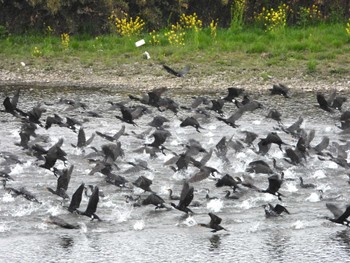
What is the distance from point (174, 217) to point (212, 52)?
39.8ft

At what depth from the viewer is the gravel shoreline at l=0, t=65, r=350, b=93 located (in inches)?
949

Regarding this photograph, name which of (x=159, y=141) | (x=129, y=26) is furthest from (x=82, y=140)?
(x=129, y=26)

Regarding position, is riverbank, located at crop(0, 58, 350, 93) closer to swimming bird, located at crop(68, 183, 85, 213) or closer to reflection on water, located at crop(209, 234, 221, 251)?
swimming bird, located at crop(68, 183, 85, 213)

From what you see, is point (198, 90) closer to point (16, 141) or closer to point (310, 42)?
point (310, 42)

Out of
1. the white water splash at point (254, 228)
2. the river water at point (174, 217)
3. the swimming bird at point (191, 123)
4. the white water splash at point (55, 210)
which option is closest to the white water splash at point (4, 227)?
the river water at point (174, 217)

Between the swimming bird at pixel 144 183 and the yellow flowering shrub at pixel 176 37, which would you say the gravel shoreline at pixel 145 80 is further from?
the swimming bird at pixel 144 183

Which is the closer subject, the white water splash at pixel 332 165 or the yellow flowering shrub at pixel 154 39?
the white water splash at pixel 332 165

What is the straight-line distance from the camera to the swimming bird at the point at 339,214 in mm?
13680

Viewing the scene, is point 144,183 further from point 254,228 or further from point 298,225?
point 298,225

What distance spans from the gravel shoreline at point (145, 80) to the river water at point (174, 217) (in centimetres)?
459

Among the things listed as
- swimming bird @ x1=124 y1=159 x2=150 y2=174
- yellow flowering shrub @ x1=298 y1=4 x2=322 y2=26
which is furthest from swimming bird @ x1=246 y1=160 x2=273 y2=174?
yellow flowering shrub @ x1=298 y1=4 x2=322 y2=26

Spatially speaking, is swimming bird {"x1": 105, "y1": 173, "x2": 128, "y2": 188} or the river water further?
swimming bird {"x1": 105, "y1": 173, "x2": 128, "y2": 188}

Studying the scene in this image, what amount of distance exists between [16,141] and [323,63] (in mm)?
8888

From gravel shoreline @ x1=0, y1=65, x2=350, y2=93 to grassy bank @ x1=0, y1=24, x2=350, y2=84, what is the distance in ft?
0.55
